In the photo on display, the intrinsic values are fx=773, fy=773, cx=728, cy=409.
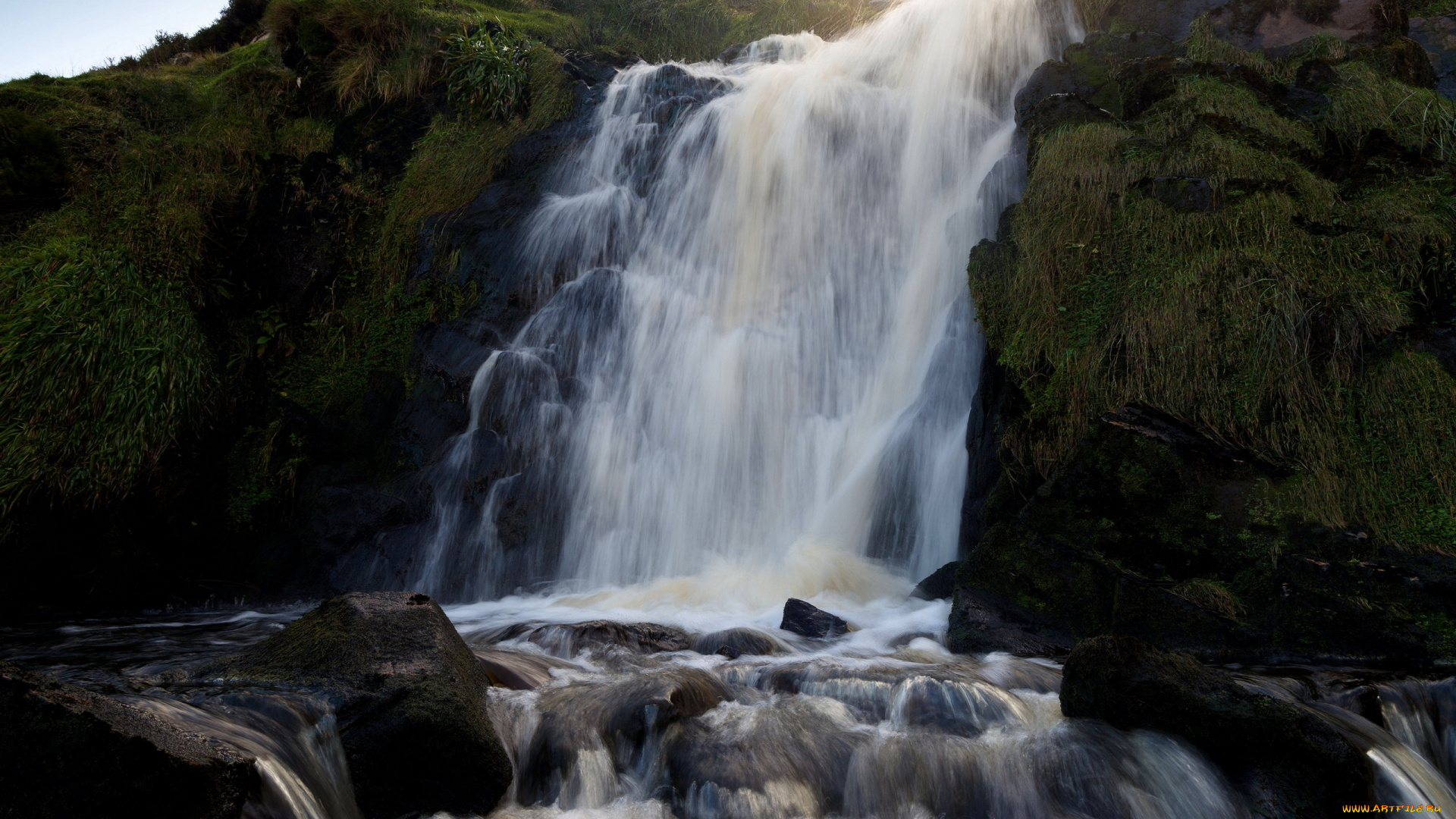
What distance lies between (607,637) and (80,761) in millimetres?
3089

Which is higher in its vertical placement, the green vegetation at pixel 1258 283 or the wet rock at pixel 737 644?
the green vegetation at pixel 1258 283

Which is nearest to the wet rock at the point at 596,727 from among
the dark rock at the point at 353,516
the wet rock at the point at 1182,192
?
the dark rock at the point at 353,516

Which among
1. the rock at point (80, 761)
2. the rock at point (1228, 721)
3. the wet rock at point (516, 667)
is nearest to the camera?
the rock at point (80, 761)

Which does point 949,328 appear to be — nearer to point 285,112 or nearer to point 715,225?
point 715,225

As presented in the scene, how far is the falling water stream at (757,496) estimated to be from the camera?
337cm

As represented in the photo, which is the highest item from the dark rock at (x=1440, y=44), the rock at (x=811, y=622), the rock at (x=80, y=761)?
the dark rock at (x=1440, y=44)

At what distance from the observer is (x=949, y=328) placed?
22.7 feet

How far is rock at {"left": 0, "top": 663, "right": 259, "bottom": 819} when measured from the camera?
2139mm

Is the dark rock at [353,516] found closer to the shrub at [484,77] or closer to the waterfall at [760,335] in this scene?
the waterfall at [760,335]

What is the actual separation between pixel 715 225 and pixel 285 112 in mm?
5908

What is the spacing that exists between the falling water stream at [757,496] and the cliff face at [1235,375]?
624 millimetres

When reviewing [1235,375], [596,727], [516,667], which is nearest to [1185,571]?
[1235,375]

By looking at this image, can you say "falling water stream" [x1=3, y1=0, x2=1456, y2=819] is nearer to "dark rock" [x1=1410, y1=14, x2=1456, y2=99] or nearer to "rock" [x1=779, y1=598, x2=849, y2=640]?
"rock" [x1=779, y1=598, x2=849, y2=640]

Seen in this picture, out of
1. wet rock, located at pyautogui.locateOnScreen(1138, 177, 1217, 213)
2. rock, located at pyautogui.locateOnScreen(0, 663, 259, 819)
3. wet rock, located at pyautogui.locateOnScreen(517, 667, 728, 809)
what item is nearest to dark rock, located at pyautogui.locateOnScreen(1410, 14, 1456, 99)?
wet rock, located at pyautogui.locateOnScreen(1138, 177, 1217, 213)
